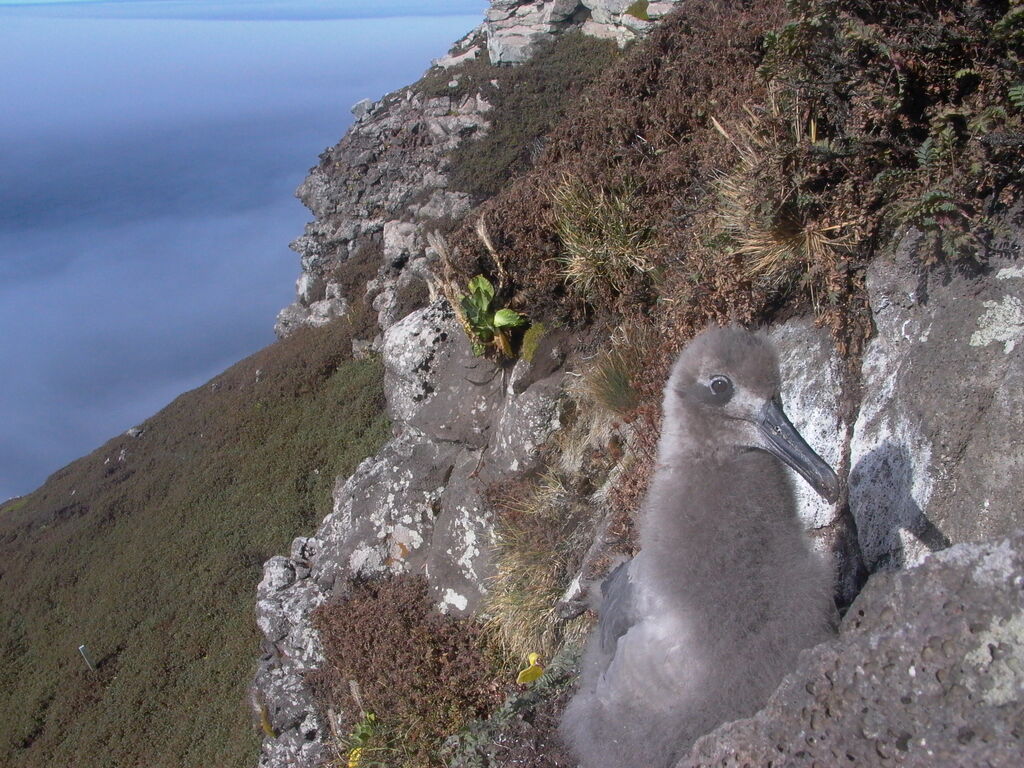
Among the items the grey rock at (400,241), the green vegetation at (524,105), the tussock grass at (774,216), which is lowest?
the tussock grass at (774,216)

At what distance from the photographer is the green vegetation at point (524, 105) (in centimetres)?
1873

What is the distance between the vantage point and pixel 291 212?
194 m

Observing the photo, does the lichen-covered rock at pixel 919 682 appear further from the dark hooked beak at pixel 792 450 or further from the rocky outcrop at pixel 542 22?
the rocky outcrop at pixel 542 22

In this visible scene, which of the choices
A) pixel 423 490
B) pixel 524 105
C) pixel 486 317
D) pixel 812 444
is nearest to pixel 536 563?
pixel 423 490

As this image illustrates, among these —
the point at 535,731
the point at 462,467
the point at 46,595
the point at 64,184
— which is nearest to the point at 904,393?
the point at 535,731

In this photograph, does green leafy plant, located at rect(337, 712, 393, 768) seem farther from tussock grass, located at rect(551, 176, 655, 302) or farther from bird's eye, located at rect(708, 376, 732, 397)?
bird's eye, located at rect(708, 376, 732, 397)

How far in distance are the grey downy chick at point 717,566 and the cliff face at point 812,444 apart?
0.52m

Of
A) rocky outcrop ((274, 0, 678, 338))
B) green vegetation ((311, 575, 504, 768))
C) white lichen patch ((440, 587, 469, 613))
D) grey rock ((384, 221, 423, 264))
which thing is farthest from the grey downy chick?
grey rock ((384, 221, 423, 264))

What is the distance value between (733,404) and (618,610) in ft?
3.79

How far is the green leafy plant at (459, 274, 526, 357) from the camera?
7.45 meters

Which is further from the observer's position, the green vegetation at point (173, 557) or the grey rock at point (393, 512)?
the green vegetation at point (173, 557)

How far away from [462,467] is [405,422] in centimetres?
110

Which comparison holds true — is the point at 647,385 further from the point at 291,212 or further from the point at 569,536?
the point at 291,212

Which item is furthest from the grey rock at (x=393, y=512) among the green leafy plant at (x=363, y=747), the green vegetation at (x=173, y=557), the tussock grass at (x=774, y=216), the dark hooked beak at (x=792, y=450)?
the dark hooked beak at (x=792, y=450)
